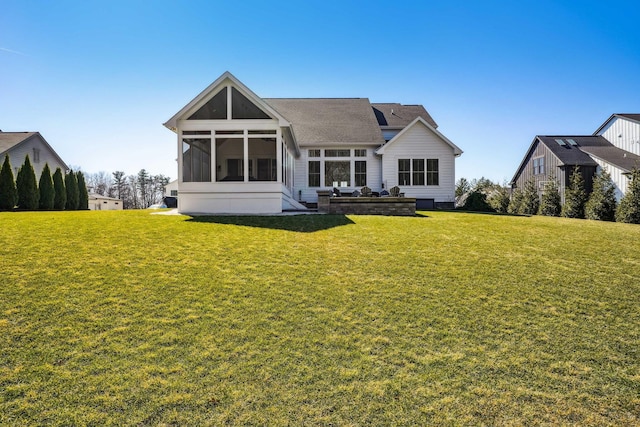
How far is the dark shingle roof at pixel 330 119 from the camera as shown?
67.5 feet

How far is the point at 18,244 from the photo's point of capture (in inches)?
299

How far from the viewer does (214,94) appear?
1391 cm

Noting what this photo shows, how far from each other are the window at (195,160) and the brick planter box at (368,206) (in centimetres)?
535

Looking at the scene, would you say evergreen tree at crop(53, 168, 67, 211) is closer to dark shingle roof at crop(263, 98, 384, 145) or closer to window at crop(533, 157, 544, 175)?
dark shingle roof at crop(263, 98, 384, 145)

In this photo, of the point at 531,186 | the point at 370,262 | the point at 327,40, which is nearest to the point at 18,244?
the point at 370,262

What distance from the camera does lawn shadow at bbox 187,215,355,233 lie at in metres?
10.7

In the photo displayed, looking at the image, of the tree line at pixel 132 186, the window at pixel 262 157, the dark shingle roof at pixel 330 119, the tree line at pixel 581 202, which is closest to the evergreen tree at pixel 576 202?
the tree line at pixel 581 202

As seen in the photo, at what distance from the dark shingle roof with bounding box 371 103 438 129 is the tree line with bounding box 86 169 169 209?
5617 centimetres

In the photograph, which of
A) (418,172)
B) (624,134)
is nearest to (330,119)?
(418,172)

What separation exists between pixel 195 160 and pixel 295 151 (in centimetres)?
591

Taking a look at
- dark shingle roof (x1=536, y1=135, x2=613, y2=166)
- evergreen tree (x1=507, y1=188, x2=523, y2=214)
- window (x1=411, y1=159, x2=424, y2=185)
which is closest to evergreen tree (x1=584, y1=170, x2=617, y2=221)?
evergreen tree (x1=507, y1=188, x2=523, y2=214)

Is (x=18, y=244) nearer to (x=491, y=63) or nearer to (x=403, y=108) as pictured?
(x=491, y=63)

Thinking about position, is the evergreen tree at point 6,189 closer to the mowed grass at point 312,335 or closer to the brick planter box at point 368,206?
the mowed grass at point 312,335

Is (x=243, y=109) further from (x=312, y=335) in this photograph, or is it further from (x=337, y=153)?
(x=312, y=335)
